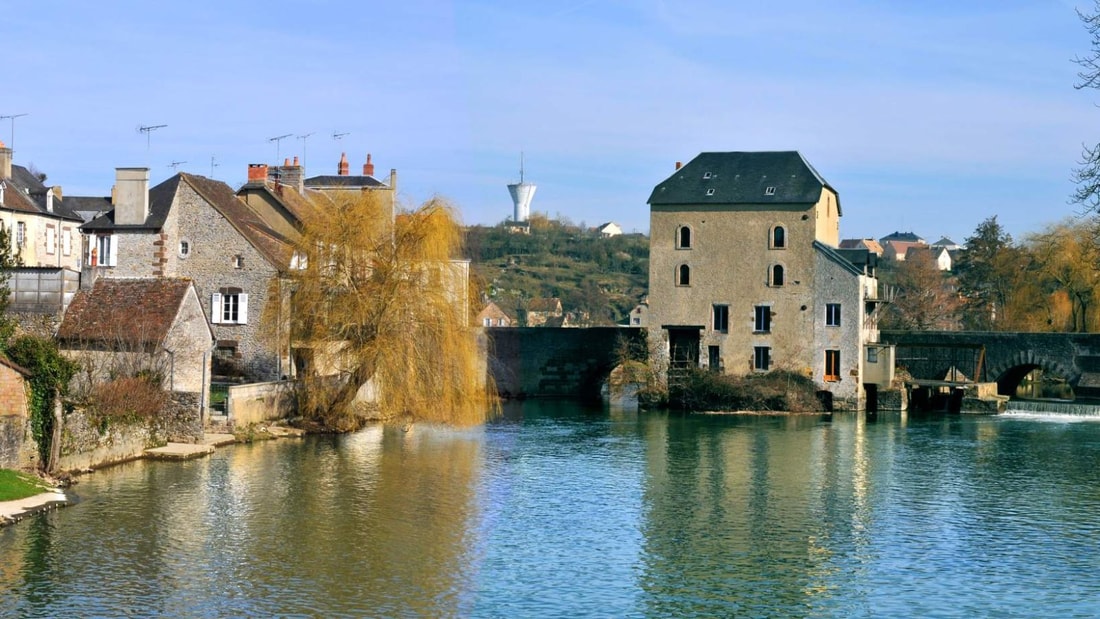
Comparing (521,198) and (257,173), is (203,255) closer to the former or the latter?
(257,173)

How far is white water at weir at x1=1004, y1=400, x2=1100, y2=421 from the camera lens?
5259 cm

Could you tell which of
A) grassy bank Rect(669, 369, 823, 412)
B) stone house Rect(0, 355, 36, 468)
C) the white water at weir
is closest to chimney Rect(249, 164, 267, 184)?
grassy bank Rect(669, 369, 823, 412)

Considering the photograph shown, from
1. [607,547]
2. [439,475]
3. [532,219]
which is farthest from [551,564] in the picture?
[532,219]

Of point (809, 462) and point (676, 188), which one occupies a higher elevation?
point (676, 188)

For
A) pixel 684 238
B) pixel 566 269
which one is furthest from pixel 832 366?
pixel 566 269

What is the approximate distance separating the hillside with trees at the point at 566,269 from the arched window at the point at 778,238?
49.4 m

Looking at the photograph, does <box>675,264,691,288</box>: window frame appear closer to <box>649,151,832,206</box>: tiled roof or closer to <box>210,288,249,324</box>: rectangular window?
<box>649,151,832,206</box>: tiled roof

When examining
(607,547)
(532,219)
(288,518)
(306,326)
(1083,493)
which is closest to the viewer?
(607,547)

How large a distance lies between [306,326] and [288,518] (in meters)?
14.5

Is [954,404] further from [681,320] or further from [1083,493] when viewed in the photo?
[1083,493]

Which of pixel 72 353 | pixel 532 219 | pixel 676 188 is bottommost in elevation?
pixel 72 353

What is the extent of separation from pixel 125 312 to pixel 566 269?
88199 mm

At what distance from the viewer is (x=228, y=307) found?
44.5 m

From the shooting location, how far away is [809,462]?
37.0 m
